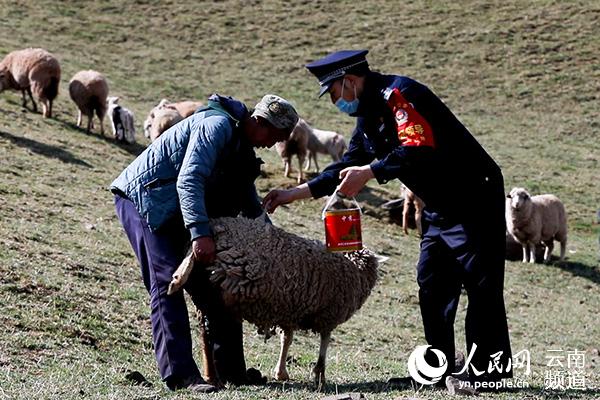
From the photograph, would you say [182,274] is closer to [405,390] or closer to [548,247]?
[405,390]

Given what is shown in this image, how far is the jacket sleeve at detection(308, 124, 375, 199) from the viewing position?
602cm

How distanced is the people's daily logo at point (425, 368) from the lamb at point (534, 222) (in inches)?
397

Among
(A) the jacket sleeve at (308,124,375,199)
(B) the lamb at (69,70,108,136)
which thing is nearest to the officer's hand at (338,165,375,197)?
(A) the jacket sleeve at (308,124,375,199)

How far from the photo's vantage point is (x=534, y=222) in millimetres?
15750

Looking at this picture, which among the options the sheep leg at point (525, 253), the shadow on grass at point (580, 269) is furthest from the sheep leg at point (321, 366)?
the sheep leg at point (525, 253)

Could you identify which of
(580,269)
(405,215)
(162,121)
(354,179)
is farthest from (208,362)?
(162,121)

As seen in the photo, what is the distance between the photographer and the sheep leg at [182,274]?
5.33 m

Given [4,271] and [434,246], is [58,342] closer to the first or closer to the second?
[4,271]

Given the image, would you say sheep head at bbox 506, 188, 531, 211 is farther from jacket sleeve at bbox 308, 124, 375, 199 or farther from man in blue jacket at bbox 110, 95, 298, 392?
man in blue jacket at bbox 110, 95, 298, 392

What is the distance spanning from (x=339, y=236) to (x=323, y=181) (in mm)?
531

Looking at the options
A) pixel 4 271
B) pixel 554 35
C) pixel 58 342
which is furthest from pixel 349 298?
pixel 554 35

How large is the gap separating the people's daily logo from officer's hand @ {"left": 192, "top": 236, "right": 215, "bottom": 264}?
55.8 inches

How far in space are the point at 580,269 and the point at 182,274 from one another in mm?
11059

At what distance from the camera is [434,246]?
5770mm
